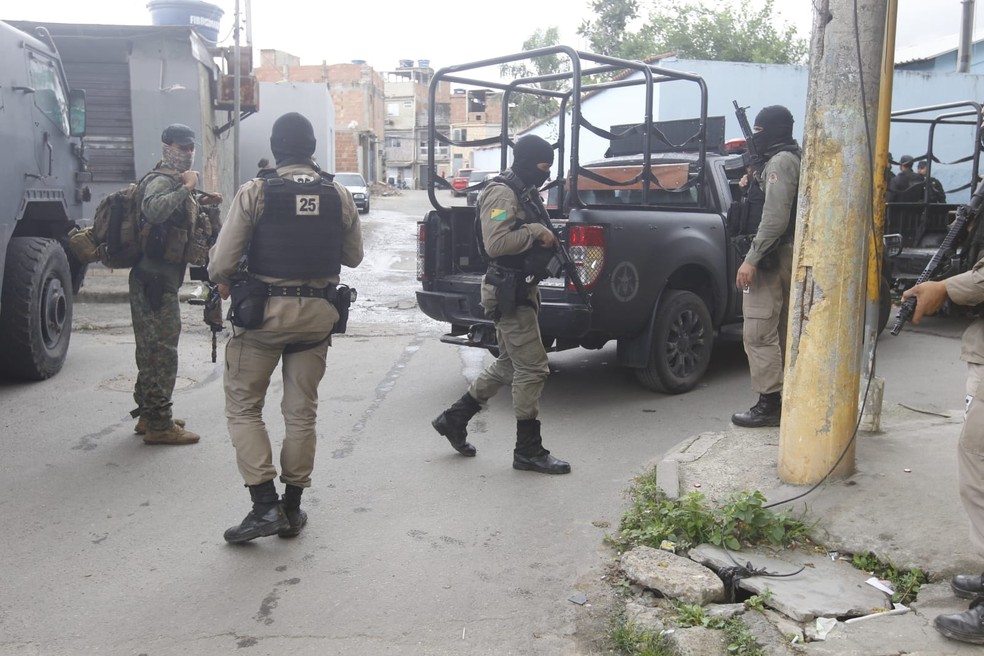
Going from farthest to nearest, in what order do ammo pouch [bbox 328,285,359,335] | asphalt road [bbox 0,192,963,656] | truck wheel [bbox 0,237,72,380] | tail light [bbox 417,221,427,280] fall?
Result: 1. tail light [bbox 417,221,427,280]
2. truck wheel [bbox 0,237,72,380]
3. ammo pouch [bbox 328,285,359,335]
4. asphalt road [bbox 0,192,963,656]

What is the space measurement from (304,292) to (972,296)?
103 inches

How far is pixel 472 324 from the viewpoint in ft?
20.5

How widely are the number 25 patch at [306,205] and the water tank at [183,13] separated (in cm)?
1224

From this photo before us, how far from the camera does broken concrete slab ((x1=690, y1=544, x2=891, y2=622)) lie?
3.15 meters

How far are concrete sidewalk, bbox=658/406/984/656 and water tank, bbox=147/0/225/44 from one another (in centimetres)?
1297

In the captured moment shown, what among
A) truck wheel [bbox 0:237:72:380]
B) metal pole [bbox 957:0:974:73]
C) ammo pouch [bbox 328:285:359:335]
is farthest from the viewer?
metal pole [bbox 957:0:974:73]

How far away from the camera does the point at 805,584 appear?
10.9 ft

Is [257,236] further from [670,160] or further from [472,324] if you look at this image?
[670,160]

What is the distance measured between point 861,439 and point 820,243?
4.28 feet

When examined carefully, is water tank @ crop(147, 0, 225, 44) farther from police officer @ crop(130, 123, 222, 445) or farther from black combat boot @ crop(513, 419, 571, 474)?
black combat boot @ crop(513, 419, 571, 474)

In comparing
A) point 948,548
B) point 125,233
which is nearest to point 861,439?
point 948,548

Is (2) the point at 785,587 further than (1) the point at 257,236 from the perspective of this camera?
No

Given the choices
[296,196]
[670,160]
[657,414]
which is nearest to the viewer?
[296,196]

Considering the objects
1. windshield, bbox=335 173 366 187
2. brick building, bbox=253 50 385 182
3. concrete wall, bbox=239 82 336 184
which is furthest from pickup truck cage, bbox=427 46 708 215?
brick building, bbox=253 50 385 182
